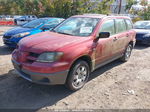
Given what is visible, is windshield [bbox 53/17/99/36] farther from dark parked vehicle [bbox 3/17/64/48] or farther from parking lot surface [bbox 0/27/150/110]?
dark parked vehicle [bbox 3/17/64/48]

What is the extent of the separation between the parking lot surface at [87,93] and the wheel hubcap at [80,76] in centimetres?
21

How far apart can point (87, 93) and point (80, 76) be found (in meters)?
0.45

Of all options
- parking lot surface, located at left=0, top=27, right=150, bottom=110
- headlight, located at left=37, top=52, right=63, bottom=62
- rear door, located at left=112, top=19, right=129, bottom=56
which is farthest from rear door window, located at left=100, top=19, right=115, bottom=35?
headlight, located at left=37, top=52, right=63, bottom=62

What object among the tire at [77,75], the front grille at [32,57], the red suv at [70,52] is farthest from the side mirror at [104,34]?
the front grille at [32,57]

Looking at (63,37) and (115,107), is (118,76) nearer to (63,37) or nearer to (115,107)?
Answer: (115,107)

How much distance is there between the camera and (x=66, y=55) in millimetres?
2998

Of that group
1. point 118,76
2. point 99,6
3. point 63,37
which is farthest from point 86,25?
point 99,6

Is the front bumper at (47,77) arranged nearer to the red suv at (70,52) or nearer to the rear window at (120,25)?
the red suv at (70,52)

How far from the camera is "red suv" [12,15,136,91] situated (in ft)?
9.65

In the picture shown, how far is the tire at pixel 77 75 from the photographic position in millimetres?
3243

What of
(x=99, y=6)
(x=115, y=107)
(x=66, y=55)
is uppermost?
(x=99, y=6)

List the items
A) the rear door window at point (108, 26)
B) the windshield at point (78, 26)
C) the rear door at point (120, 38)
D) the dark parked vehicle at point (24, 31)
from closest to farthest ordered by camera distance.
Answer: the windshield at point (78, 26) < the rear door window at point (108, 26) < the rear door at point (120, 38) < the dark parked vehicle at point (24, 31)

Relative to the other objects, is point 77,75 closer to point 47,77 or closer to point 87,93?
point 87,93

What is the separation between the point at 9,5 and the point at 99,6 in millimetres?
27055
